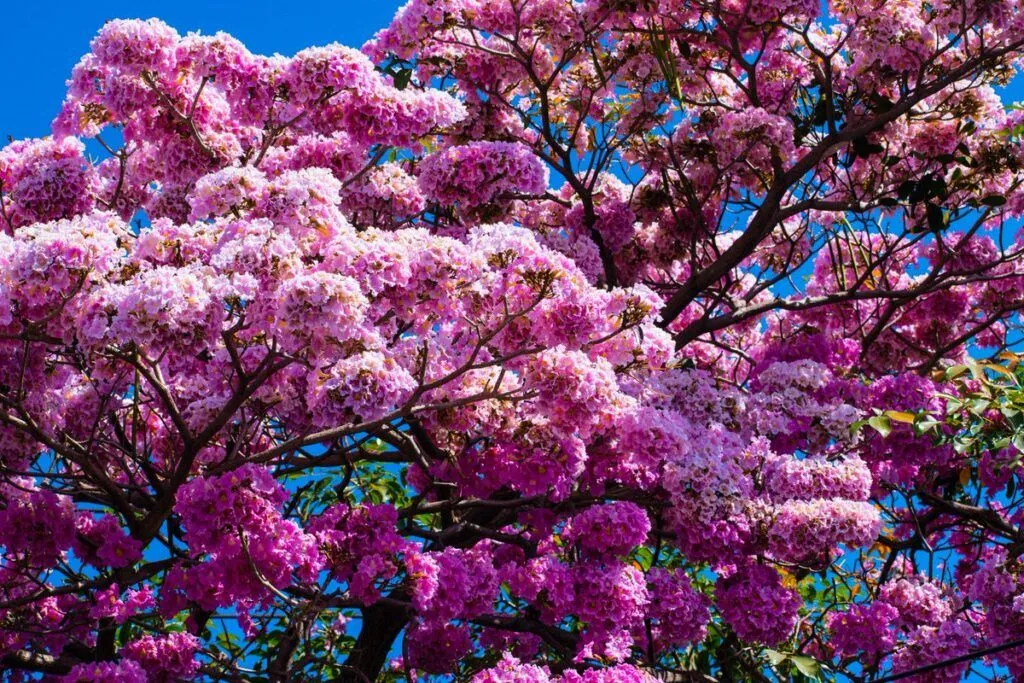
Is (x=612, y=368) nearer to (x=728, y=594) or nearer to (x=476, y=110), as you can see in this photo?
(x=728, y=594)

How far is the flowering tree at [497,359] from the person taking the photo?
487 centimetres

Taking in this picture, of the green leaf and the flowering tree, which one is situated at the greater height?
the flowering tree

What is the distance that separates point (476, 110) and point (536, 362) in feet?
10.6

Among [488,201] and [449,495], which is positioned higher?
[488,201]

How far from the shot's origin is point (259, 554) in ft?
16.2

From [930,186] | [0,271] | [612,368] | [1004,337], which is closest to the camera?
[0,271]

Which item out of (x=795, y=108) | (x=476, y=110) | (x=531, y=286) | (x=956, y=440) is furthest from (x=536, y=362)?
(x=795, y=108)

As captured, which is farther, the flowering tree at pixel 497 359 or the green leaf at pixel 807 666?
the green leaf at pixel 807 666

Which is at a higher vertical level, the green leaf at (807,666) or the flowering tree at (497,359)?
the flowering tree at (497,359)

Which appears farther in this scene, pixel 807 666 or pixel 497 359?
pixel 807 666

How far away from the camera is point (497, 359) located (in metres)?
4.83

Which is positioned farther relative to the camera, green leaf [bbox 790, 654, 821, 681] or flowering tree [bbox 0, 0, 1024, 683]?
green leaf [bbox 790, 654, 821, 681]

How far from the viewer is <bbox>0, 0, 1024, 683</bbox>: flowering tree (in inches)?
192

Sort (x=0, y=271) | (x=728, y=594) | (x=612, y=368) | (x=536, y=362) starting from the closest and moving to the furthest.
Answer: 1. (x=0, y=271)
2. (x=536, y=362)
3. (x=612, y=368)
4. (x=728, y=594)
